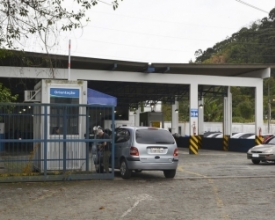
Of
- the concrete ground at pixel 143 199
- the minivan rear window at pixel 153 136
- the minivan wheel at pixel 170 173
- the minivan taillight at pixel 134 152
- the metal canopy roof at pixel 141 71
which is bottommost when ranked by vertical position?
the concrete ground at pixel 143 199

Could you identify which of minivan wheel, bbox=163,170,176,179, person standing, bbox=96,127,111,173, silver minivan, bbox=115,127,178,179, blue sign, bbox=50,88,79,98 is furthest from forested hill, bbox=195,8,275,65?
person standing, bbox=96,127,111,173

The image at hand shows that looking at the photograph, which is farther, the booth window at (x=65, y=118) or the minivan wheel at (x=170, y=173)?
the minivan wheel at (x=170, y=173)

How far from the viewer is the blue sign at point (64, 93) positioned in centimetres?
1714

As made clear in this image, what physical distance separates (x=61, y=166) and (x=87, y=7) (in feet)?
14.7

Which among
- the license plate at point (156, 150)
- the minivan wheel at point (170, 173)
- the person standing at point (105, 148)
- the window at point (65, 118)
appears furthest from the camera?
the minivan wheel at point (170, 173)

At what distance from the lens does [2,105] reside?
47.8 ft

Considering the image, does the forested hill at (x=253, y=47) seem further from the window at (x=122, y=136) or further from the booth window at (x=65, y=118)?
the booth window at (x=65, y=118)

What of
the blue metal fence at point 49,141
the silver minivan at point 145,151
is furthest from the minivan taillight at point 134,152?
the blue metal fence at point 49,141

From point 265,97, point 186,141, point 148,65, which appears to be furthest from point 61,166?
point 265,97

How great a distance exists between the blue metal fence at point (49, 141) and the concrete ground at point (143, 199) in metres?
0.44

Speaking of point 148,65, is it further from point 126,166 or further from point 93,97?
point 126,166

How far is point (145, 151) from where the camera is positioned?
16156 millimetres

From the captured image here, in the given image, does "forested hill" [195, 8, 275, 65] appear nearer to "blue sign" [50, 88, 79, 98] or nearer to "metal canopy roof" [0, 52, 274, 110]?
"metal canopy roof" [0, 52, 274, 110]

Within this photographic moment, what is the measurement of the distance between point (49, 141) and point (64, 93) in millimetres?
2584
